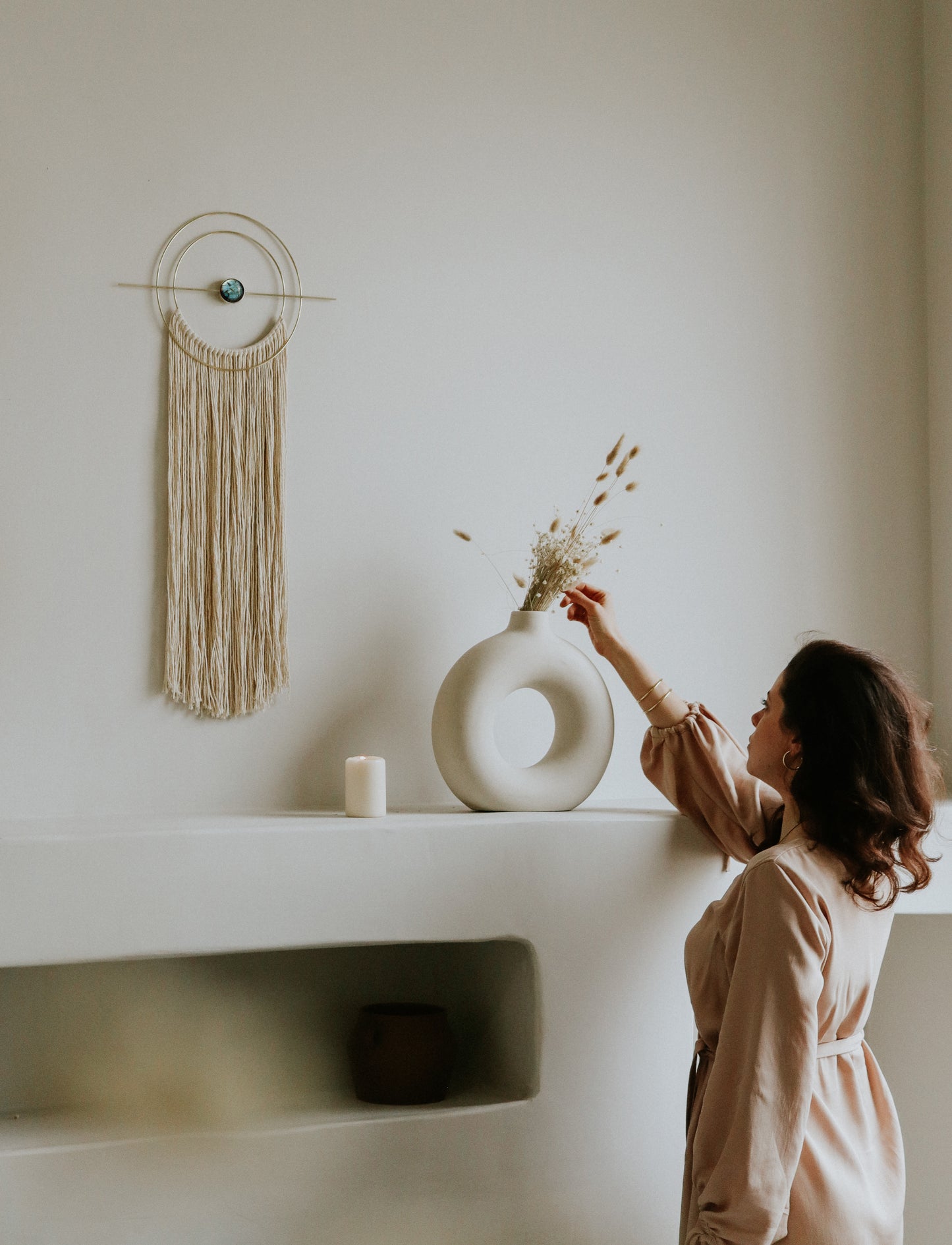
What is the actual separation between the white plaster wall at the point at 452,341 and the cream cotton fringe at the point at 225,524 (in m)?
0.03

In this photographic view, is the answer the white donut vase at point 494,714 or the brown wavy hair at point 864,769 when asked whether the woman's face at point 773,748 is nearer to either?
the brown wavy hair at point 864,769

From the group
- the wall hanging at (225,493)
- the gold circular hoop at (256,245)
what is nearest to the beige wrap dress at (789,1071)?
the wall hanging at (225,493)

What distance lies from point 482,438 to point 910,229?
0.92m

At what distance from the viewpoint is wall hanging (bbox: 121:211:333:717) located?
1646mm

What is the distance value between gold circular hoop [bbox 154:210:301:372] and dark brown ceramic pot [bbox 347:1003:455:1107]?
0.96 m

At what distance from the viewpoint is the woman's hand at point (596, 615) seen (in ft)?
5.36

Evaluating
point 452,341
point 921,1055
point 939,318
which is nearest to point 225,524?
point 452,341

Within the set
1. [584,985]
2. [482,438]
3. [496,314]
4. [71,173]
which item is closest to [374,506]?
[482,438]

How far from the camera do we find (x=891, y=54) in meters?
2.06

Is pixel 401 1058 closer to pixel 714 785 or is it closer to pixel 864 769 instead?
pixel 714 785

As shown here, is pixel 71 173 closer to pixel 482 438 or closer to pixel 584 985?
pixel 482 438

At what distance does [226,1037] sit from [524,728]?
2.08 feet

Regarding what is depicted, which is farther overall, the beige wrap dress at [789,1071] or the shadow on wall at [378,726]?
the shadow on wall at [378,726]

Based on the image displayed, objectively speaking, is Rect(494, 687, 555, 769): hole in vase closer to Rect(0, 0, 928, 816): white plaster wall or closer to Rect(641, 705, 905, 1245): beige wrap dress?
Rect(0, 0, 928, 816): white plaster wall
